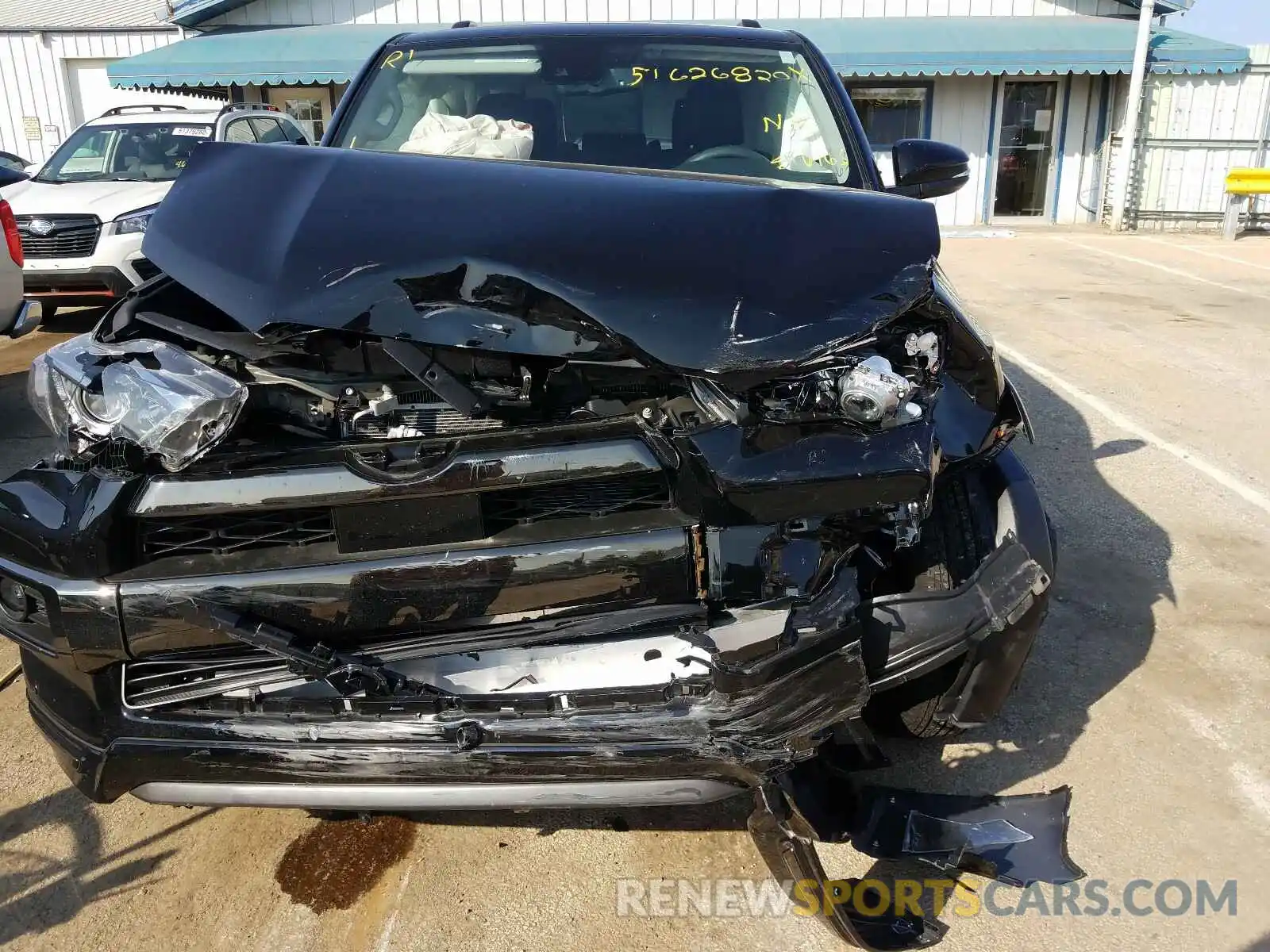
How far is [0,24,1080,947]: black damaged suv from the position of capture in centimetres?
191

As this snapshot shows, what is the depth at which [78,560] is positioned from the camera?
1.94 metres

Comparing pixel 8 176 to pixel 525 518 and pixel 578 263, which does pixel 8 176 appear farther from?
pixel 525 518

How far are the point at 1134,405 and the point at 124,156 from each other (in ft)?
30.2

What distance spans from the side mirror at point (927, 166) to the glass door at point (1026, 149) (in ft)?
53.3

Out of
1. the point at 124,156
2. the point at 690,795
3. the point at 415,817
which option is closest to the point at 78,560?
the point at 415,817

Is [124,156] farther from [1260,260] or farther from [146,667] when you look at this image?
[1260,260]

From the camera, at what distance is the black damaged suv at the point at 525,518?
1909 mm

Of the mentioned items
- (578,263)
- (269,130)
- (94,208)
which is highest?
(578,263)

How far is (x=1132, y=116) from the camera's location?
631 inches

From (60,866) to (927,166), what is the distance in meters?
3.39

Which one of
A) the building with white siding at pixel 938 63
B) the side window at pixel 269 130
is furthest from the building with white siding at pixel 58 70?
the side window at pixel 269 130

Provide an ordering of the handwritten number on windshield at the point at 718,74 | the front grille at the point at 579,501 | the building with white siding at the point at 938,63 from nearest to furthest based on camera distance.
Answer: the front grille at the point at 579,501
the handwritten number on windshield at the point at 718,74
the building with white siding at the point at 938,63

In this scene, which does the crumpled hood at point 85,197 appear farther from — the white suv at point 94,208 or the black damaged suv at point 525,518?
the black damaged suv at point 525,518

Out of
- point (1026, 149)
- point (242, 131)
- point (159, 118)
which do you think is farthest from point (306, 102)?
point (1026, 149)
